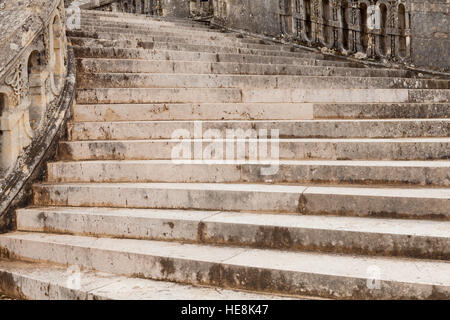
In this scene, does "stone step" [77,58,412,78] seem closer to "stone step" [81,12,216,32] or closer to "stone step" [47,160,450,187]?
"stone step" [47,160,450,187]

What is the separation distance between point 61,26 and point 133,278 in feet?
8.27

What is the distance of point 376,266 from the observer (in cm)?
245

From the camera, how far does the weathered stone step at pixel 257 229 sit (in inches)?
101

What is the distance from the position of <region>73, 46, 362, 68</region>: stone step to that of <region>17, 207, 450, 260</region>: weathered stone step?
230 cm

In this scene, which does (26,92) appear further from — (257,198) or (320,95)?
(320,95)

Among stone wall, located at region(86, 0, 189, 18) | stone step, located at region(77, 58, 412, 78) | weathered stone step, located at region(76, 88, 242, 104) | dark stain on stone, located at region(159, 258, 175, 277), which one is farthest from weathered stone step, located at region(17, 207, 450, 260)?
stone wall, located at region(86, 0, 189, 18)

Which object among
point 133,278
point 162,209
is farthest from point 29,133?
point 133,278

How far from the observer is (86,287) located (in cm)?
263

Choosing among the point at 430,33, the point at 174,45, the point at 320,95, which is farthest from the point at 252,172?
the point at 430,33

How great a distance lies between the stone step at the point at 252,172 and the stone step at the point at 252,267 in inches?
26.5

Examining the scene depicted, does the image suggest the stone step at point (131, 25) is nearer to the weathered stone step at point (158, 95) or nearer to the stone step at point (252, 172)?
the weathered stone step at point (158, 95)

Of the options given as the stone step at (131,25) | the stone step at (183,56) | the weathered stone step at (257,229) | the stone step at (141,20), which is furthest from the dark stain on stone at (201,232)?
the stone step at (141,20)

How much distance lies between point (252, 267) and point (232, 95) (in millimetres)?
2592
